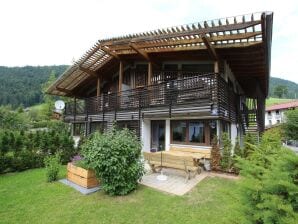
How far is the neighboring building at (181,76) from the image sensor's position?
8.77 metres

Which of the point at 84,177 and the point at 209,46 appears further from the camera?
the point at 209,46

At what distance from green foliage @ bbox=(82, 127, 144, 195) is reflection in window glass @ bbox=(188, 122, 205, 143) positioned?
14.0 ft

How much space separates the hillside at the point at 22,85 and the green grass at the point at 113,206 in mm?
59663

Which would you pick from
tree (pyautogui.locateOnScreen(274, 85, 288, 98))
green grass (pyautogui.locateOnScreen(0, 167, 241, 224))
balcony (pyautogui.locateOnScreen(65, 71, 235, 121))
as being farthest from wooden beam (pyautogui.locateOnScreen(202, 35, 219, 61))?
tree (pyautogui.locateOnScreen(274, 85, 288, 98))

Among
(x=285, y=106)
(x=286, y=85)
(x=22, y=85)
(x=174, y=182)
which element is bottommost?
(x=174, y=182)

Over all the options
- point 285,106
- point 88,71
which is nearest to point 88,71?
point 88,71

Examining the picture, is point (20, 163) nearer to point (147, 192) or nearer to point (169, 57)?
point (147, 192)

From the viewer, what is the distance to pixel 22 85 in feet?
208

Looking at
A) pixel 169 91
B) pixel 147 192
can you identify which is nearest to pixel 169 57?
pixel 169 91

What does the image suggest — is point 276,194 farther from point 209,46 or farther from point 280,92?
point 280,92

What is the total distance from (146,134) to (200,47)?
5.69m

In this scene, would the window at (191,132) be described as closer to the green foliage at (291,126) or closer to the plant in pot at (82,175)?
the plant in pot at (82,175)

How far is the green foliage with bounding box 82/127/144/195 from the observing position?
669cm

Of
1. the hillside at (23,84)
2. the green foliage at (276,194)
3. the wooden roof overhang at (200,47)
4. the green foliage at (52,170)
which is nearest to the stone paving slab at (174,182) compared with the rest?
the green foliage at (52,170)
